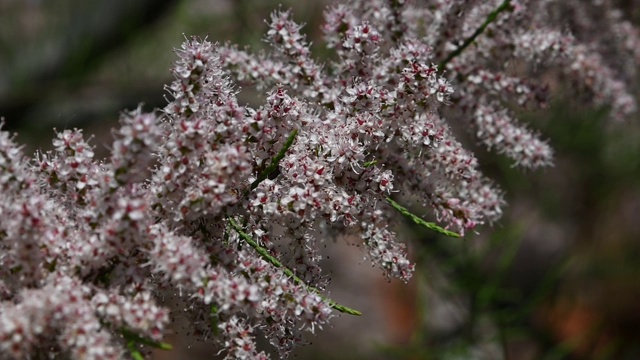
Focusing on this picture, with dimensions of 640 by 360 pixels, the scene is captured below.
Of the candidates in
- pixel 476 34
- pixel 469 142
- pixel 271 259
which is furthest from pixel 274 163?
pixel 469 142

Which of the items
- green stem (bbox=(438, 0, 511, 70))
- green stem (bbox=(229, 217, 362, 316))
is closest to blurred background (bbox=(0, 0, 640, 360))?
green stem (bbox=(438, 0, 511, 70))

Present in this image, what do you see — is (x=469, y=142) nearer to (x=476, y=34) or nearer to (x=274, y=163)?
(x=476, y=34)

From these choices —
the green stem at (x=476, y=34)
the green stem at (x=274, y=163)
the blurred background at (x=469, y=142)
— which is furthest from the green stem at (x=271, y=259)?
the blurred background at (x=469, y=142)

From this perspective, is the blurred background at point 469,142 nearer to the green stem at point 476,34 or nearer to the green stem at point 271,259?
the green stem at point 476,34

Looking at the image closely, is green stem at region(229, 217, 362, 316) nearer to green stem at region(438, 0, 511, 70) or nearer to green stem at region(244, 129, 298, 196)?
green stem at region(244, 129, 298, 196)

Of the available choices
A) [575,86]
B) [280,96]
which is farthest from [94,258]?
[575,86]

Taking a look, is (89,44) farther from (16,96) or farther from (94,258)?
(94,258)

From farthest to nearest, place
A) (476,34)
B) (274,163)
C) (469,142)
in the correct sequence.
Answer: (469,142)
(476,34)
(274,163)

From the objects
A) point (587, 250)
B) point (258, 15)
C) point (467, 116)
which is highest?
point (258, 15)
